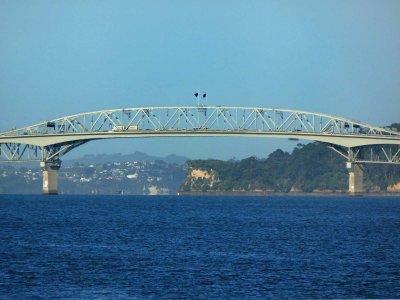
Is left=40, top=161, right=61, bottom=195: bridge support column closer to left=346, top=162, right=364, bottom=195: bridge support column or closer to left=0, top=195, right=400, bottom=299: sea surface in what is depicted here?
left=346, top=162, right=364, bottom=195: bridge support column

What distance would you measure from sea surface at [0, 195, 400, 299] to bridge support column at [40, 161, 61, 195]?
7475cm

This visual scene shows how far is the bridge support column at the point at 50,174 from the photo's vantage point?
543ft

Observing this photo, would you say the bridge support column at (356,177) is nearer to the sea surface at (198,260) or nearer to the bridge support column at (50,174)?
the bridge support column at (50,174)

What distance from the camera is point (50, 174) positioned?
170250 mm

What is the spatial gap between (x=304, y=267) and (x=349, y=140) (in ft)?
346

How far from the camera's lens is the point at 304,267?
176 feet

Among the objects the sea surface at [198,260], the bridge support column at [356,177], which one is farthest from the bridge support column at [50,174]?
the sea surface at [198,260]

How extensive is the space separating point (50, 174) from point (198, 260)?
11567 centimetres

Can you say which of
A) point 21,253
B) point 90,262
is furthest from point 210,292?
point 21,253

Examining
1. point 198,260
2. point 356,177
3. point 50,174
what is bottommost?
point 198,260

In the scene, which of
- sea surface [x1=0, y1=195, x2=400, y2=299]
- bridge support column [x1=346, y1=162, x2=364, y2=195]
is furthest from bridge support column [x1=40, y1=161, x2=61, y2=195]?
sea surface [x1=0, y1=195, x2=400, y2=299]

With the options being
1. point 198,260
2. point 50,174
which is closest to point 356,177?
point 50,174

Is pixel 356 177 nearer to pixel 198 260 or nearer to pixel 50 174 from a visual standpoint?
pixel 50 174

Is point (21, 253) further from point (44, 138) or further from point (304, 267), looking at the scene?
point (44, 138)
